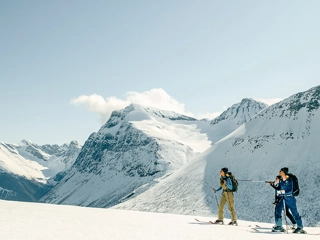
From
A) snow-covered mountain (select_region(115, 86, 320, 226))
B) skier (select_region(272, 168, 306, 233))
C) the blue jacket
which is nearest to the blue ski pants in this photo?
skier (select_region(272, 168, 306, 233))

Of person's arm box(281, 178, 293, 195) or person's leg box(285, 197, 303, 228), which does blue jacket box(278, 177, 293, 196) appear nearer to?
person's arm box(281, 178, 293, 195)

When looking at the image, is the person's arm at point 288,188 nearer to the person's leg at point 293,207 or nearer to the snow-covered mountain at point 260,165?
the person's leg at point 293,207

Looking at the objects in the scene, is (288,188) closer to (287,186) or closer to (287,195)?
(287,186)

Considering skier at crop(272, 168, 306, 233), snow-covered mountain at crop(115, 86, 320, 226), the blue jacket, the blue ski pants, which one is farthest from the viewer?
snow-covered mountain at crop(115, 86, 320, 226)

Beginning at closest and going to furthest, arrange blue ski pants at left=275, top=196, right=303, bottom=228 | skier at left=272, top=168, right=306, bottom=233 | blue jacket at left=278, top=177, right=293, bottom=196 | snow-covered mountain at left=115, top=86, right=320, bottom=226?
blue ski pants at left=275, top=196, right=303, bottom=228, skier at left=272, top=168, right=306, bottom=233, blue jacket at left=278, top=177, right=293, bottom=196, snow-covered mountain at left=115, top=86, right=320, bottom=226

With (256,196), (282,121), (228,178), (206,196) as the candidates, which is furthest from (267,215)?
(228,178)

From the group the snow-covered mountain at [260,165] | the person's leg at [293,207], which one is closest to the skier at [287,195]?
the person's leg at [293,207]

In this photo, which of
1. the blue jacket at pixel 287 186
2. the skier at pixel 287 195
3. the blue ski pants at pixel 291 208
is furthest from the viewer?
the blue jacket at pixel 287 186

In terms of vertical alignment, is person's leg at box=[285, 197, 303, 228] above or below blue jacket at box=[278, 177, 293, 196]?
below

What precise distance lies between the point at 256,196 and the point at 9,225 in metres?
58.7

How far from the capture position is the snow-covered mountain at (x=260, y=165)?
57.2m

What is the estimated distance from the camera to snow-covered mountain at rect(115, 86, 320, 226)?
57.2 m

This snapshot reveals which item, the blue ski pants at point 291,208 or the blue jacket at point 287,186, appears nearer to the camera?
the blue ski pants at point 291,208

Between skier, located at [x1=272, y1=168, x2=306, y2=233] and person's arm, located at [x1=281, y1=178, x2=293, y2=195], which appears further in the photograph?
person's arm, located at [x1=281, y1=178, x2=293, y2=195]
